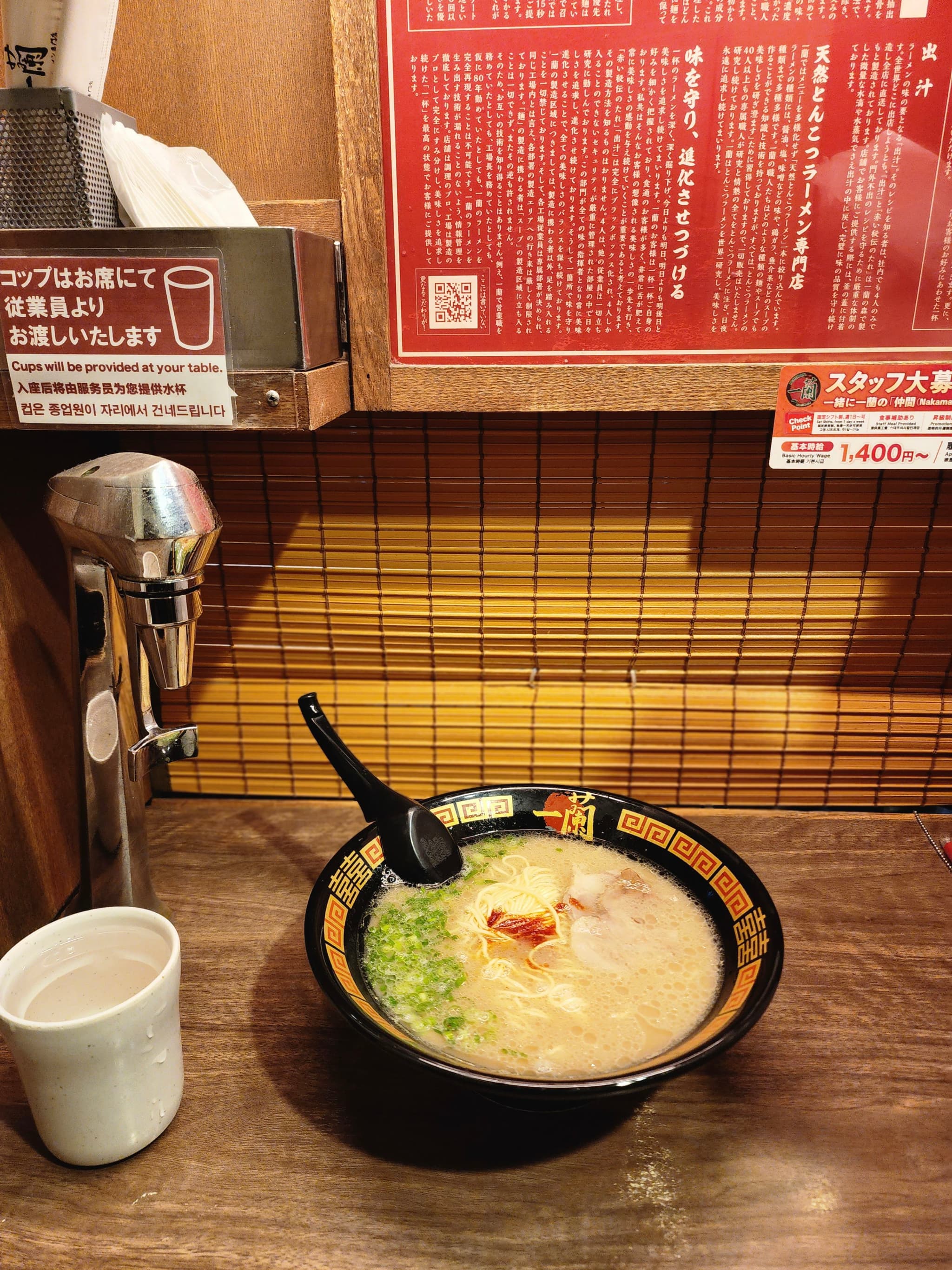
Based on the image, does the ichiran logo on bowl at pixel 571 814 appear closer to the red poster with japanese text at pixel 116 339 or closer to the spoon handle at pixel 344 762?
the spoon handle at pixel 344 762

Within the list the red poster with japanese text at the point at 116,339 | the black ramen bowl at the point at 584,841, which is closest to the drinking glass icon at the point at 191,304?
the red poster with japanese text at the point at 116,339

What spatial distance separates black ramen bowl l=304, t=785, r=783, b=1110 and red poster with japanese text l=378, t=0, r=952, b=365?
0.80 meters

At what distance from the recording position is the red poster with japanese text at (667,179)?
1.34 metres

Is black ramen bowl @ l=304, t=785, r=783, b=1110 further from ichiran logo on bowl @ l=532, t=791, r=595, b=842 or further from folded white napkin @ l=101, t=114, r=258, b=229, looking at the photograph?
folded white napkin @ l=101, t=114, r=258, b=229

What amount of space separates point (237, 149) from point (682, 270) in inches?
31.6

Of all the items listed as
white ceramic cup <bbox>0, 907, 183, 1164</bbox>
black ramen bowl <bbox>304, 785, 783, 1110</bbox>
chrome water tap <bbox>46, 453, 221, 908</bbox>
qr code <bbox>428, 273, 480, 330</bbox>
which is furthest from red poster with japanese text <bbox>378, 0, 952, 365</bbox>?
white ceramic cup <bbox>0, 907, 183, 1164</bbox>

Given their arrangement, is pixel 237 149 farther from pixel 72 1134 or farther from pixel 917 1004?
pixel 917 1004

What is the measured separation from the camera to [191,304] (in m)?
1.21

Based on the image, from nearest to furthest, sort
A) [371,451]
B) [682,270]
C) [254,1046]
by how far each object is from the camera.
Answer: [254,1046] → [682,270] → [371,451]

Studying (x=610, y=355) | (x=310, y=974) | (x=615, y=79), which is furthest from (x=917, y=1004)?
(x=615, y=79)

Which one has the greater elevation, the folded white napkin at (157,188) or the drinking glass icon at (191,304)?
the folded white napkin at (157,188)

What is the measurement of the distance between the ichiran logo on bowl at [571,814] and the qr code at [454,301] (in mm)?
853

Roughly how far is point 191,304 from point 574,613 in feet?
3.19

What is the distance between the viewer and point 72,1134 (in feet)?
3.63
